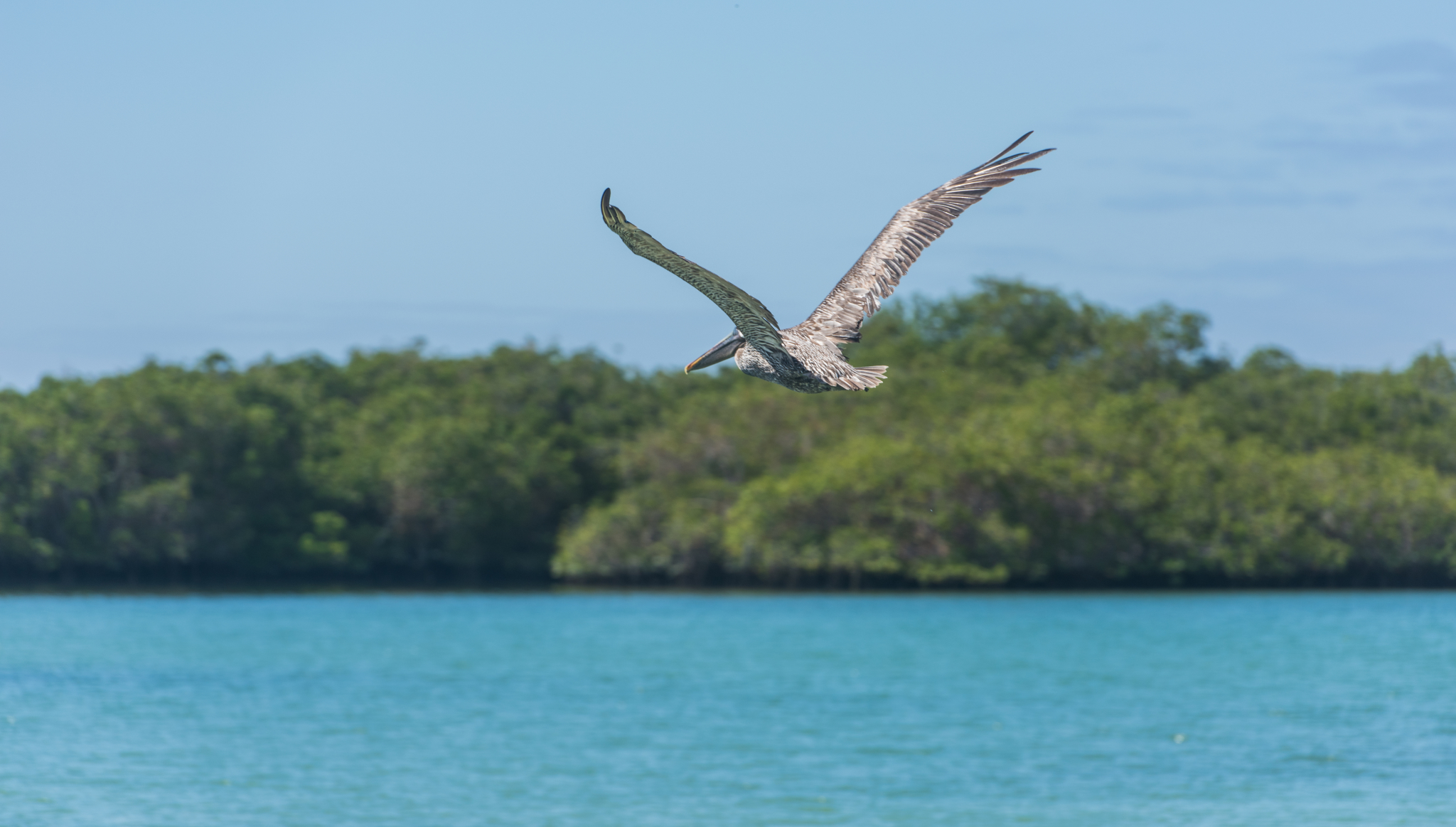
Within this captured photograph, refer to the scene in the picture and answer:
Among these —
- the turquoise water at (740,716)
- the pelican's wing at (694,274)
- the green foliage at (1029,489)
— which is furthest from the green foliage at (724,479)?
the pelican's wing at (694,274)

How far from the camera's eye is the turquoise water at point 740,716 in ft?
87.2

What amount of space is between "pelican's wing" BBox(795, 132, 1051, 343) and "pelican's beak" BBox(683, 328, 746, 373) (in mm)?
847

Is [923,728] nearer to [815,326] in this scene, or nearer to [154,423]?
[815,326]

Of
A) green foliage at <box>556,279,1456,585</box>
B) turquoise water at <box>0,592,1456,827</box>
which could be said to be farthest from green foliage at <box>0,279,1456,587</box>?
turquoise water at <box>0,592,1456,827</box>

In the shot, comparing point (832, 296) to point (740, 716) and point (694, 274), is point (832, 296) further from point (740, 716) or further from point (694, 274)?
point (740, 716)

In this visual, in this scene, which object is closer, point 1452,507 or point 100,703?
point 100,703

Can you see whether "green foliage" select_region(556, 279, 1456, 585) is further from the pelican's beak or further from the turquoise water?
the pelican's beak

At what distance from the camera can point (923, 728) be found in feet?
112

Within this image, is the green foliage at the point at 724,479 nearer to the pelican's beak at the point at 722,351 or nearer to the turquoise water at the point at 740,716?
the turquoise water at the point at 740,716

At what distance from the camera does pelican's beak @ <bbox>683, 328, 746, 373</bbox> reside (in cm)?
1093

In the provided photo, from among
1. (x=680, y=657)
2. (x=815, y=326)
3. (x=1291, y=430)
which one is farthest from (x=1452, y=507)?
(x=815, y=326)

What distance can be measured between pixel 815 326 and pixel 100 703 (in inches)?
1196

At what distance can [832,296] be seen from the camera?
1207cm

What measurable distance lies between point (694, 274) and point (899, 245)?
3218 mm
